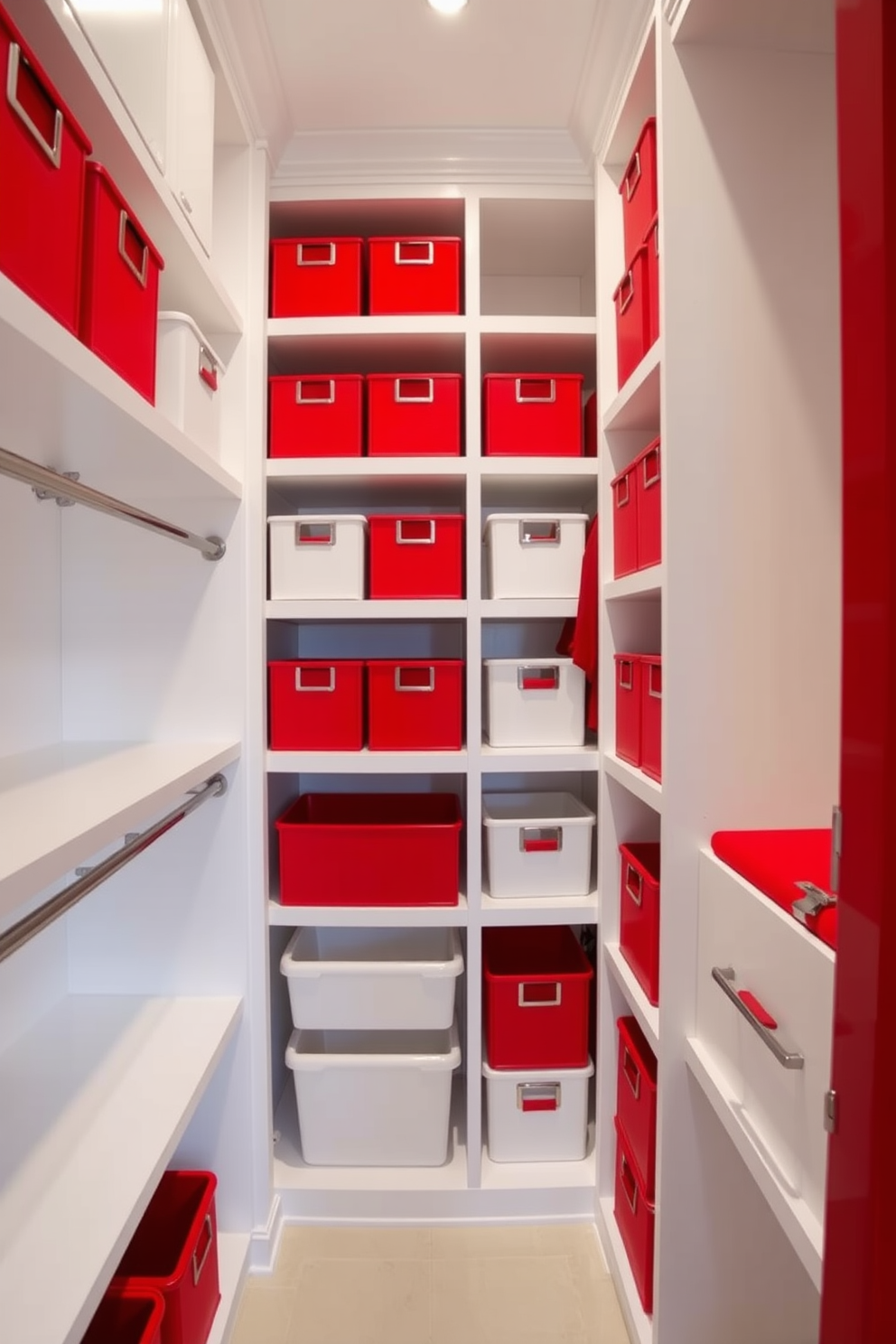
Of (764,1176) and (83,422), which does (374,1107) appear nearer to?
(764,1176)

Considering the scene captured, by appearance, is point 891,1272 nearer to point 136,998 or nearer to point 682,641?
point 682,641

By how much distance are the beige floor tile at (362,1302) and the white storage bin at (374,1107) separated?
0.66 feet

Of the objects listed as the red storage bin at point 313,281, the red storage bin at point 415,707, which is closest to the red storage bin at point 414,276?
the red storage bin at point 313,281

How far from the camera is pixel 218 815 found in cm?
154

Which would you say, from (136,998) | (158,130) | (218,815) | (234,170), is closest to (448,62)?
(234,170)

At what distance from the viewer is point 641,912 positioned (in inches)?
55.0

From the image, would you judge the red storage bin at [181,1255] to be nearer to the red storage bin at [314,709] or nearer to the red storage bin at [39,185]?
the red storage bin at [314,709]

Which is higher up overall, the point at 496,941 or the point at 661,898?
the point at 661,898

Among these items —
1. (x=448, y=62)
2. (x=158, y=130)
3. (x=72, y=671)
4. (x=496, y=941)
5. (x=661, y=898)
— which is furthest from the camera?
(x=496, y=941)

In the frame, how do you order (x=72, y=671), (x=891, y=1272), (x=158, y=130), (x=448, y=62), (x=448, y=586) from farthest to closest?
1. (x=448, y=586)
2. (x=72, y=671)
3. (x=448, y=62)
4. (x=158, y=130)
5. (x=891, y=1272)

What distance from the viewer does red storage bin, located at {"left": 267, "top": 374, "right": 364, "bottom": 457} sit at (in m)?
1.64

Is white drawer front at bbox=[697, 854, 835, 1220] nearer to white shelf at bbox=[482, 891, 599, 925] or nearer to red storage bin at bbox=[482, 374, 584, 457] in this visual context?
white shelf at bbox=[482, 891, 599, 925]

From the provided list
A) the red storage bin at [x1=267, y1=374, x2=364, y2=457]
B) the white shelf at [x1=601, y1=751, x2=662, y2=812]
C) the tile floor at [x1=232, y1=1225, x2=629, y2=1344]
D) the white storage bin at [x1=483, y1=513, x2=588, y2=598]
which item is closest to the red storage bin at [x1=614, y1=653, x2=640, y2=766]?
the white shelf at [x1=601, y1=751, x2=662, y2=812]

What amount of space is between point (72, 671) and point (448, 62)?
60.0 inches
